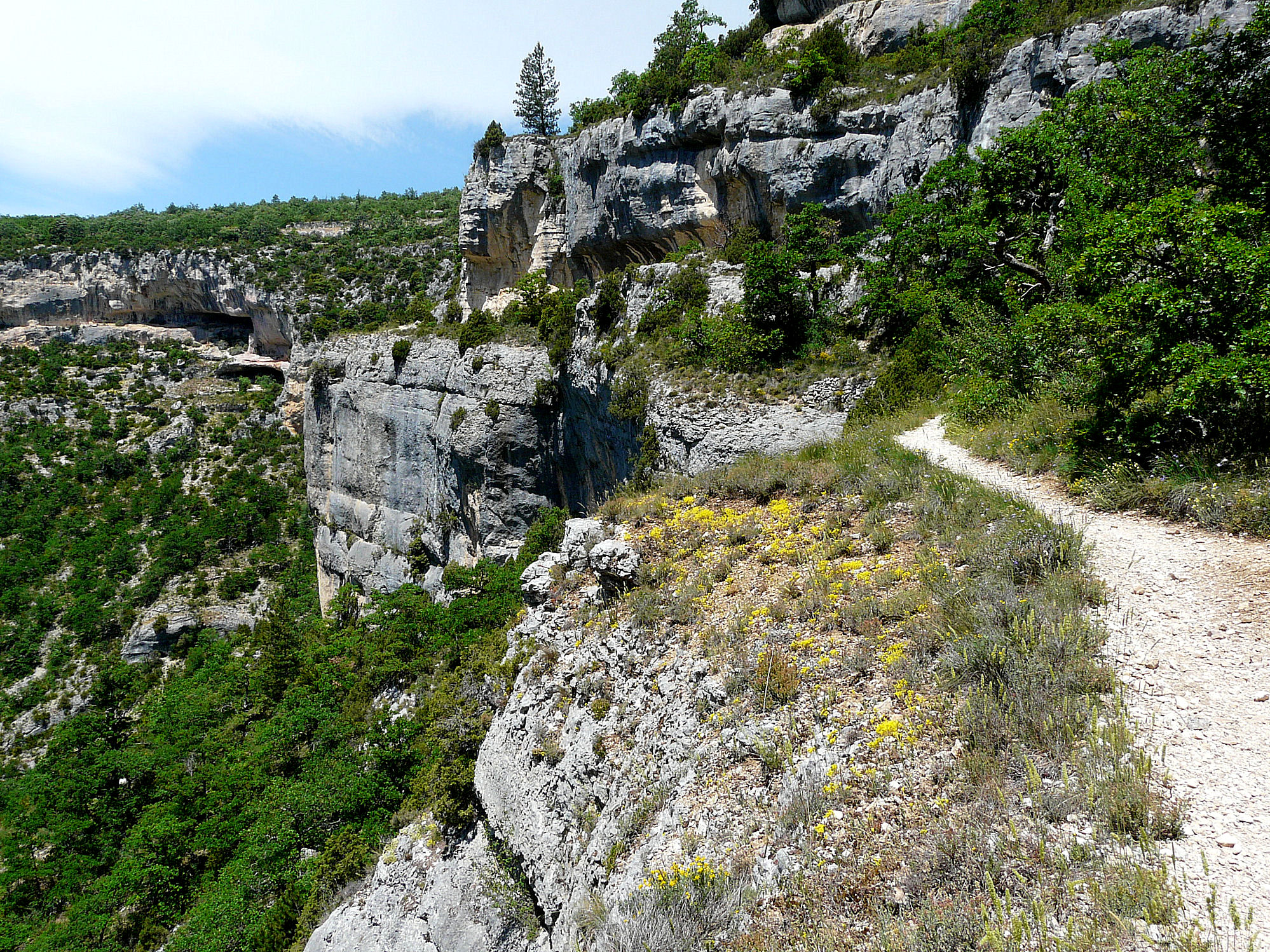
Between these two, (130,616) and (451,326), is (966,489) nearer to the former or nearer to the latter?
(451,326)

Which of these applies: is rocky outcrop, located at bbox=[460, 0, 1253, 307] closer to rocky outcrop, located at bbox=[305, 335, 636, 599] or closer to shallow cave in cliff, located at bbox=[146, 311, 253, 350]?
rocky outcrop, located at bbox=[305, 335, 636, 599]

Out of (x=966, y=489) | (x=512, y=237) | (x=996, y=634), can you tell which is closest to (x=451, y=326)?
(x=512, y=237)

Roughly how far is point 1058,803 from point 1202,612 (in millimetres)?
2373

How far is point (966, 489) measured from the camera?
7.74 m

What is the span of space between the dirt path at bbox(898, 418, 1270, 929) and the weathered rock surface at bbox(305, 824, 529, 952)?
263 inches

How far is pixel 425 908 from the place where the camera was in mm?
8219

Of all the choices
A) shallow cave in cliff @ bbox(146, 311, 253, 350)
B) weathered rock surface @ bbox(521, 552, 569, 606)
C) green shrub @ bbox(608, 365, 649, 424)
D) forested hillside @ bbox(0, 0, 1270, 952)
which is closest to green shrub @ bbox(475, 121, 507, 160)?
forested hillside @ bbox(0, 0, 1270, 952)

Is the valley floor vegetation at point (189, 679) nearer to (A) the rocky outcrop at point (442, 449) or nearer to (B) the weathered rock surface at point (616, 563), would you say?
(B) the weathered rock surface at point (616, 563)

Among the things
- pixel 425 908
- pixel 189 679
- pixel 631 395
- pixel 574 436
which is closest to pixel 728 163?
pixel 631 395

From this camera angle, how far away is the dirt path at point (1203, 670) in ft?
10.5

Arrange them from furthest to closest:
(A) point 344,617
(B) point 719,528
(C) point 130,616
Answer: (C) point 130,616, (A) point 344,617, (B) point 719,528

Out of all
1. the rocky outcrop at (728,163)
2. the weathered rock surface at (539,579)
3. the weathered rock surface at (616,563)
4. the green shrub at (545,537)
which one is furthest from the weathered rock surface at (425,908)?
the rocky outcrop at (728,163)

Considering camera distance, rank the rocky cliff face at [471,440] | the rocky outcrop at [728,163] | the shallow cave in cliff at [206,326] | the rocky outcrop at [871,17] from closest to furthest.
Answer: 1. the rocky cliff face at [471,440]
2. the rocky outcrop at [728,163]
3. the rocky outcrop at [871,17]
4. the shallow cave in cliff at [206,326]

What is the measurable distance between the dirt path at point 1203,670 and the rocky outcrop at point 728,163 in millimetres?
13482
